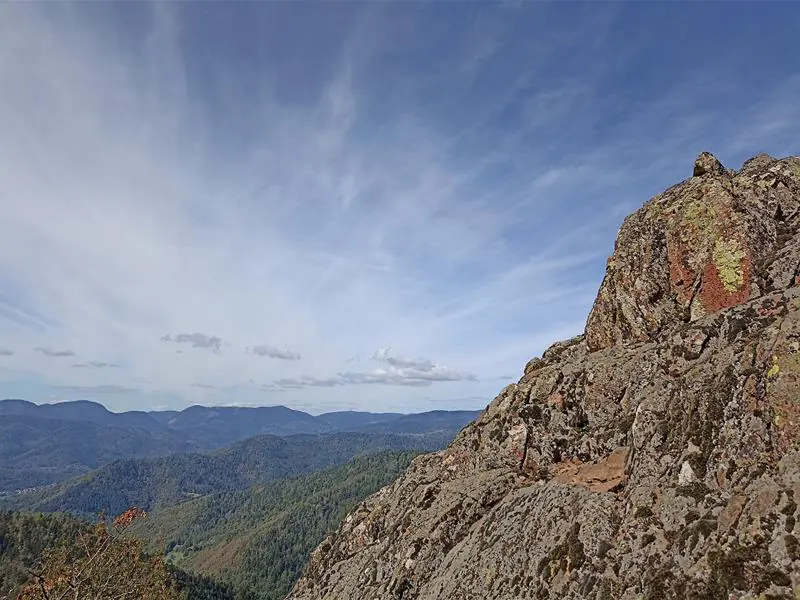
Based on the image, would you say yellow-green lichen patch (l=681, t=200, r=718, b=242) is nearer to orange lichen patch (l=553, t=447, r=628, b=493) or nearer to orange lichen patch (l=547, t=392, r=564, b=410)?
orange lichen patch (l=547, t=392, r=564, b=410)

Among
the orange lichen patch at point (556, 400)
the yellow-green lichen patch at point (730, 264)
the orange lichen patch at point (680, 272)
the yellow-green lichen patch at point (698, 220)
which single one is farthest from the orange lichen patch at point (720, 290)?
the orange lichen patch at point (556, 400)

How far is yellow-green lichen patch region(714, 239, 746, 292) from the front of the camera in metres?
28.5

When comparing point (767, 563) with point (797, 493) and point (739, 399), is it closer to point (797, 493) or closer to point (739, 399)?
point (797, 493)

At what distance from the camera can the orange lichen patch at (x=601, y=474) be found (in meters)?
23.6

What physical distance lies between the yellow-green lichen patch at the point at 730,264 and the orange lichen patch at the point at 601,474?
469 inches

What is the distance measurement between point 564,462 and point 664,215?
1862cm

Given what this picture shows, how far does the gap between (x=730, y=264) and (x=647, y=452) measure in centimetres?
1413

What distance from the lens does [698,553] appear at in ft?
53.3

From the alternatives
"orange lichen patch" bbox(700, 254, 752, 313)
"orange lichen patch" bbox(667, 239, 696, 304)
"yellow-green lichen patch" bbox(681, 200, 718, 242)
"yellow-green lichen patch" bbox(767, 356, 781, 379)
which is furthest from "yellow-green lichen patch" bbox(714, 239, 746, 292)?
"yellow-green lichen patch" bbox(767, 356, 781, 379)

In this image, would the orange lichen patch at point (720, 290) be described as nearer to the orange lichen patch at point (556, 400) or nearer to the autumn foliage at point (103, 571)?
the orange lichen patch at point (556, 400)

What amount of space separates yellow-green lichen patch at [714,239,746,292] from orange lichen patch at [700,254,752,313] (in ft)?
0.16

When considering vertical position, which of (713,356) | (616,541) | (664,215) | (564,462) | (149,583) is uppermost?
(664,215)

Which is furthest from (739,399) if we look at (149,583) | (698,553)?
(149,583)

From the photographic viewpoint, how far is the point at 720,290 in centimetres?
2900
